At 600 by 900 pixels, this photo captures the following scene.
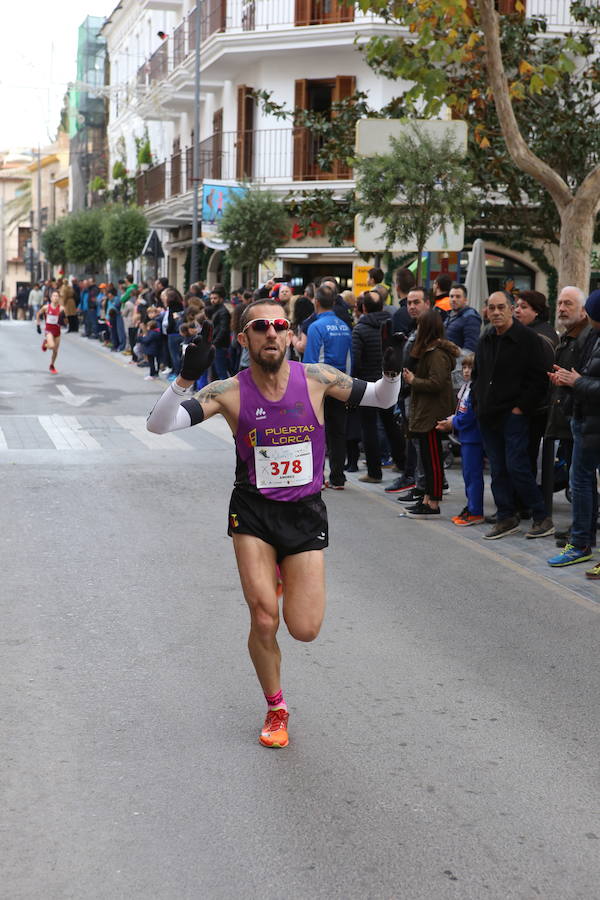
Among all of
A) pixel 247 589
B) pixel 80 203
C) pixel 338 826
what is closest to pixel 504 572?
pixel 247 589

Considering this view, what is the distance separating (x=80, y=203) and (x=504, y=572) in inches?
2412

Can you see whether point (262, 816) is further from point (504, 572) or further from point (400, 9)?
point (400, 9)

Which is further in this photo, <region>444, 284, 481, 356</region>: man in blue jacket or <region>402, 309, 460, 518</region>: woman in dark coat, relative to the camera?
<region>444, 284, 481, 356</region>: man in blue jacket

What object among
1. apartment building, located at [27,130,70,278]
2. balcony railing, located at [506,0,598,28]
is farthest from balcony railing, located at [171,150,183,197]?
apartment building, located at [27,130,70,278]

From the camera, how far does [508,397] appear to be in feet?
32.4

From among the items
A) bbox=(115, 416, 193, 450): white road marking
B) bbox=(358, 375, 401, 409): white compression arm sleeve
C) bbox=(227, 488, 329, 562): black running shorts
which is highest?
bbox=(358, 375, 401, 409): white compression arm sleeve

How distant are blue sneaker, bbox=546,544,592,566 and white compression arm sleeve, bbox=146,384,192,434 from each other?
451 centimetres

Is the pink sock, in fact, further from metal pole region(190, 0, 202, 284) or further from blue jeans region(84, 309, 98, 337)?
blue jeans region(84, 309, 98, 337)

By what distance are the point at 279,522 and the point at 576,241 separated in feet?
33.4

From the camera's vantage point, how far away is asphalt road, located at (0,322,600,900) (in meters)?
3.96

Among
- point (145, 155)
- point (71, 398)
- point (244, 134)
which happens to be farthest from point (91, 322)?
point (71, 398)

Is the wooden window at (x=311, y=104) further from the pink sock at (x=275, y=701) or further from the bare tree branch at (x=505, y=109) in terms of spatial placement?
the pink sock at (x=275, y=701)

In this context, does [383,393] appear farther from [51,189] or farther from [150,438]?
[51,189]

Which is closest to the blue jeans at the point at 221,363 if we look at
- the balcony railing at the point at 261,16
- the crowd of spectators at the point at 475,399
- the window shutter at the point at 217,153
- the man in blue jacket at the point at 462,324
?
the crowd of spectators at the point at 475,399
